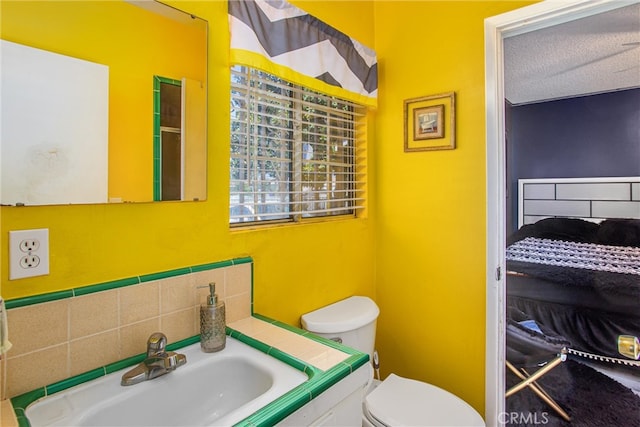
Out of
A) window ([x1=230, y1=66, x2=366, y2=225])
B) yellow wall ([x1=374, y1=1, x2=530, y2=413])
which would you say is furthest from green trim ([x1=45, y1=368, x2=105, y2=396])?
yellow wall ([x1=374, y1=1, x2=530, y2=413])

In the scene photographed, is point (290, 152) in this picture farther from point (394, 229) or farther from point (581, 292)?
point (581, 292)

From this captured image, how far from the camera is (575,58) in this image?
206 cm

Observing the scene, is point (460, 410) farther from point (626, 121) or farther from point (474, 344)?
point (626, 121)

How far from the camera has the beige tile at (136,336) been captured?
3.07 ft

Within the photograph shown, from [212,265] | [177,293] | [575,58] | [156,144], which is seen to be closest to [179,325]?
[177,293]

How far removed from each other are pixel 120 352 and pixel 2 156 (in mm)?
568

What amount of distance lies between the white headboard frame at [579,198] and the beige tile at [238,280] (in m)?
1.70

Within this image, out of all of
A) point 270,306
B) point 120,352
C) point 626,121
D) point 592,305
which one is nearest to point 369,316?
point 270,306

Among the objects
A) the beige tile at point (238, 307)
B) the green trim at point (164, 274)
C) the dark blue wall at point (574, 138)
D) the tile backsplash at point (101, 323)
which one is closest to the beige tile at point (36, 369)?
the tile backsplash at point (101, 323)

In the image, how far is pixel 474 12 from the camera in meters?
1.55

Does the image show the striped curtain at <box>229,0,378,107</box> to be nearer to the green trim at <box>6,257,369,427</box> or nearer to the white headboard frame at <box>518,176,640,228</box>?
the green trim at <box>6,257,369,427</box>

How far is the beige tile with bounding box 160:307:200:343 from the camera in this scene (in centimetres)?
103

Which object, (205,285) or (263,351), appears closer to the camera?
(263,351)

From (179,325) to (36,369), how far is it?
35cm
